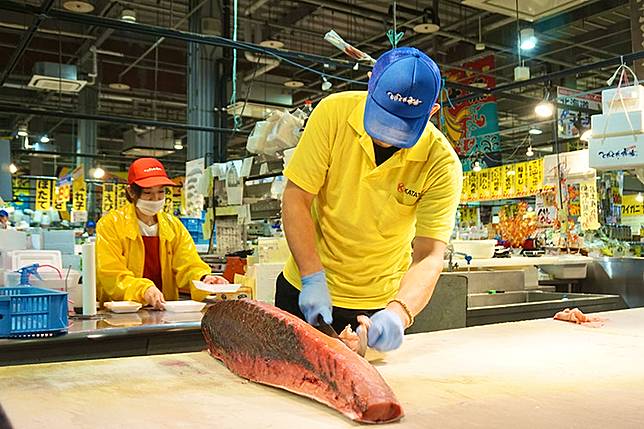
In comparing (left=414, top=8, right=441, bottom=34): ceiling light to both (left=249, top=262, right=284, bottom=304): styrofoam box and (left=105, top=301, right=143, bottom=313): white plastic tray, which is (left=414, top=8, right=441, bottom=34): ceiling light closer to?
(left=249, top=262, right=284, bottom=304): styrofoam box

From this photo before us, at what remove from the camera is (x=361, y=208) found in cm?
237

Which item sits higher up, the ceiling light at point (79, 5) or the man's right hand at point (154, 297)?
the ceiling light at point (79, 5)

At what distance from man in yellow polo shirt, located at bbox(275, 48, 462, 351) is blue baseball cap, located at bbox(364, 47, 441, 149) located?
0.06 ft

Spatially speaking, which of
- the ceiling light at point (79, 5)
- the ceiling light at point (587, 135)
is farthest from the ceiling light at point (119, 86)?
the ceiling light at point (587, 135)

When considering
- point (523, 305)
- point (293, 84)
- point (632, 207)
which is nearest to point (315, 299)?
point (523, 305)

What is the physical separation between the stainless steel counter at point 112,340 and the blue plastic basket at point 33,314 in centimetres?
4

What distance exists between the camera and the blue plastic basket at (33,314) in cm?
280

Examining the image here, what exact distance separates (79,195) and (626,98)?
13.5 meters

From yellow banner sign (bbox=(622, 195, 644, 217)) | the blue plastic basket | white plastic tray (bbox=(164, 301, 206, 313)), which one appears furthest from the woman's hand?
yellow banner sign (bbox=(622, 195, 644, 217))

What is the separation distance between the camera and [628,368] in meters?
1.97

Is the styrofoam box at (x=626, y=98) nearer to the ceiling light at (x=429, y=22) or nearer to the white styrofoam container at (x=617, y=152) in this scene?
the white styrofoam container at (x=617, y=152)

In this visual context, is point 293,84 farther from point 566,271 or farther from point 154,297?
point 154,297

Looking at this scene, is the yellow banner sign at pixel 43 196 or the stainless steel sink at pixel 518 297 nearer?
the stainless steel sink at pixel 518 297

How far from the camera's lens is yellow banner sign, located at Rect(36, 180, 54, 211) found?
58.5 ft
